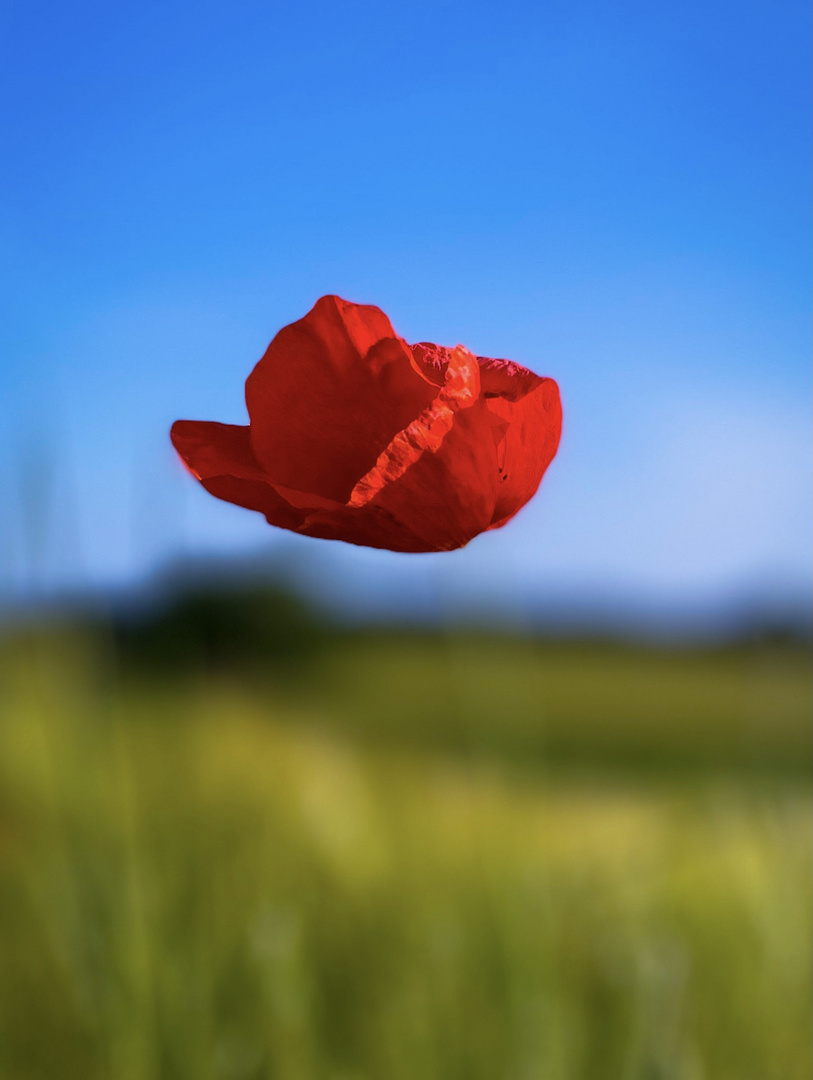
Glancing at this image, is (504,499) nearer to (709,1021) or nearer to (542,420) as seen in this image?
(542,420)

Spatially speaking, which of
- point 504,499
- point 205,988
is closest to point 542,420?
point 504,499

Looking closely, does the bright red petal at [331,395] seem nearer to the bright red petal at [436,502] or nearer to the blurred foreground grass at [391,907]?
the bright red petal at [436,502]

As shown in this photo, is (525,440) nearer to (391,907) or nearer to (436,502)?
(436,502)

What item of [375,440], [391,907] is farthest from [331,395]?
[391,907]

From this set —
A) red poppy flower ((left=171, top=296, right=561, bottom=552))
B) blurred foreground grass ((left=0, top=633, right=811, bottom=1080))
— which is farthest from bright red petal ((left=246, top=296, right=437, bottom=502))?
blurred foreground grass ((left=0, top=633, right=811, bottom=1080))

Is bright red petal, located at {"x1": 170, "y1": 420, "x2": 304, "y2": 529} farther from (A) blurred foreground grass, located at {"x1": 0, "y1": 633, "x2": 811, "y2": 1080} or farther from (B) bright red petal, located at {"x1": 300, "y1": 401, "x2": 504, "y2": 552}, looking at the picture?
(A) blurred foreground grass, located at {"x1": 0, "y1": 633, "x2": 811, "y2": 1080}

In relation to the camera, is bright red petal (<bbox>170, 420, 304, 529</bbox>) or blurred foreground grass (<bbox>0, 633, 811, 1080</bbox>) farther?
blurred foreground grass (<bbox>0, 633, 811, 1080</bbox>)
